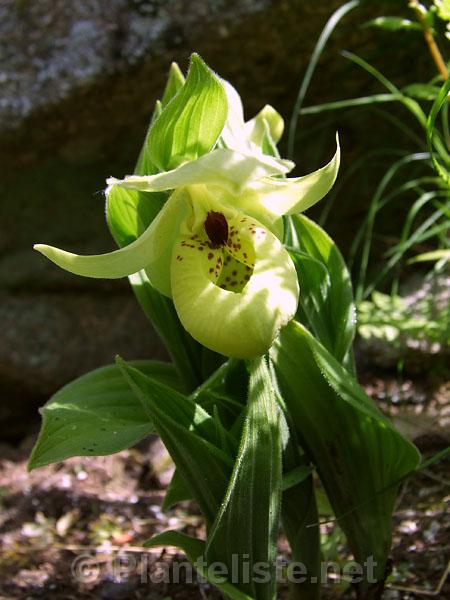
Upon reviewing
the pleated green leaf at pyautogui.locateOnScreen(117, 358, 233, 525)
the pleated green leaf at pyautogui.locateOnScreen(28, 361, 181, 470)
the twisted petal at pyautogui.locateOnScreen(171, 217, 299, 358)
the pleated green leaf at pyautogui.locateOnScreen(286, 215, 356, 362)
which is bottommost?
the pleated green leaf at pyautogui.locateOnScreen(28, 361, 181, 470)

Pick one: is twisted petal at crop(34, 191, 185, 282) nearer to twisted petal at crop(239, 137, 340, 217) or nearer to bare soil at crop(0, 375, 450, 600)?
twisted petal at crop(239, 137, 340, 217)

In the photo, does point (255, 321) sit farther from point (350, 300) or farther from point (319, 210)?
point (319, 210)

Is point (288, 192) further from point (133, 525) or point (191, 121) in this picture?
point (133, 525)

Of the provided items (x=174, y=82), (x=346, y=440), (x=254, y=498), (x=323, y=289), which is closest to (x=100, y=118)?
(x=174, y=82)

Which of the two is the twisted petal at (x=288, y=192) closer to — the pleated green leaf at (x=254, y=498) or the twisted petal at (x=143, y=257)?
the twisted petal at (x=143, y=257)

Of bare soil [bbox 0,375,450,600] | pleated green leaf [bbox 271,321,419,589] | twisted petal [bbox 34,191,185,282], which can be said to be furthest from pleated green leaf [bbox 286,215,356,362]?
bare soil [bbox 0,375,450,600]

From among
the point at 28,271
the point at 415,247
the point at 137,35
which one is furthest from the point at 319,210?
the point at 28,271
